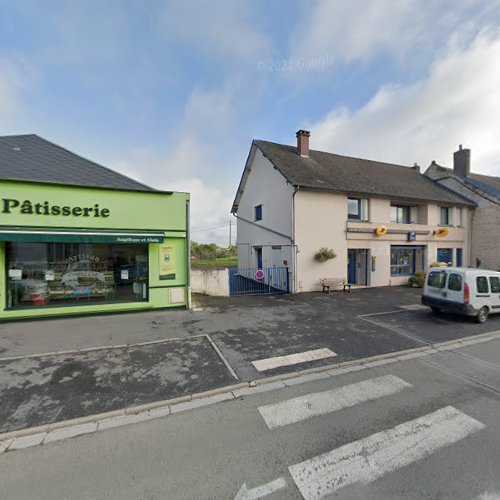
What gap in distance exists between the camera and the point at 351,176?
1595 cm

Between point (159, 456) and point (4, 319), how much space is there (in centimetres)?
812

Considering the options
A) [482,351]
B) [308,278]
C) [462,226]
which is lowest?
[482,351]

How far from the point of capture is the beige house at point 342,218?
13.2 meters

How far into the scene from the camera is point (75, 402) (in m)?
3.82

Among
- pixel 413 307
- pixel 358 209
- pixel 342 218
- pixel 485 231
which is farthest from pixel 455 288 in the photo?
pixel 485 231

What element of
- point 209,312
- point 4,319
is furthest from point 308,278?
point 4,319

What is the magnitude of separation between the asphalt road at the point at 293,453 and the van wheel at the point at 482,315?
4614 millimetres

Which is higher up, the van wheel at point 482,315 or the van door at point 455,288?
the van door at point 455,288

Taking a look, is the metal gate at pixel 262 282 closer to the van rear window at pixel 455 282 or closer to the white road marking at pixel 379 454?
the van rear window at pixel 455 282

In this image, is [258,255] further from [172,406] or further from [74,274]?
[172,406]

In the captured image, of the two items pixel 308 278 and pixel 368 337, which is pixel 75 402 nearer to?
pixel 368 337

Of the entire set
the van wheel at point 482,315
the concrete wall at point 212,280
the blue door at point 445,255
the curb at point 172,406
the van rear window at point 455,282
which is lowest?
the curb at point 172,406

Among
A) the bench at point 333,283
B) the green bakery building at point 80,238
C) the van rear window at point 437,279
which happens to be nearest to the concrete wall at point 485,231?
the bench at point 333,283

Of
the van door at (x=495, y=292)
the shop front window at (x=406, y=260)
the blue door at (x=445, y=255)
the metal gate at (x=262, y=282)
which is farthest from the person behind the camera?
the blue door at (x=445, y=255)
